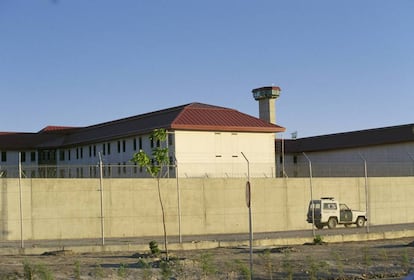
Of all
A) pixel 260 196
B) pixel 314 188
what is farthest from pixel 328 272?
pixel 314 188

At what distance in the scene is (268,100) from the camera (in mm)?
85125

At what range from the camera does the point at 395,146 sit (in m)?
65.4

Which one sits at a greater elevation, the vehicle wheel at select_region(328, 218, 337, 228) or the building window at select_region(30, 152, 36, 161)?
the building window at select_region(30, 152, 36, 161)

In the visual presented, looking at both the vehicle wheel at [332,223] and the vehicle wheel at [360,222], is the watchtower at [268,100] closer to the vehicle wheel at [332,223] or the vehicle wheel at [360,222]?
the vehicle wheel at [360,222]

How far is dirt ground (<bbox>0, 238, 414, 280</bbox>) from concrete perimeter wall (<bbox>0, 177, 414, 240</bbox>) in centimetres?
629

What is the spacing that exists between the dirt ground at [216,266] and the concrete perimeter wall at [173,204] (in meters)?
6.29

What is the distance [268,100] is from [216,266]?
2633 inches

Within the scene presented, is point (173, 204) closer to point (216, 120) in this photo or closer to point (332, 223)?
point (332, 223)

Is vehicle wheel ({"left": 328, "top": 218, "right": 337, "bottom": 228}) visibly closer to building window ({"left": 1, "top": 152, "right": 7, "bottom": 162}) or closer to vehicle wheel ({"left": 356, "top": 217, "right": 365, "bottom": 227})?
vehicle wheel ({"left": 356, "top": 217, "right": 365, "bottom": 227})

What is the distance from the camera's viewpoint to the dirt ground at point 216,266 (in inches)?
672

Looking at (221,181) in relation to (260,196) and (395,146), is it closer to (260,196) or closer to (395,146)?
(260,196)

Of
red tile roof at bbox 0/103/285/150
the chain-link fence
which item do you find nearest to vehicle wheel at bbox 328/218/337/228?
the chain-link fence

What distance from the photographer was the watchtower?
84.8m

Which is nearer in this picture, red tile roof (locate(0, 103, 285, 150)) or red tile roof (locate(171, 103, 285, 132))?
red tile roof (locate(171, 103, 285, 132))
